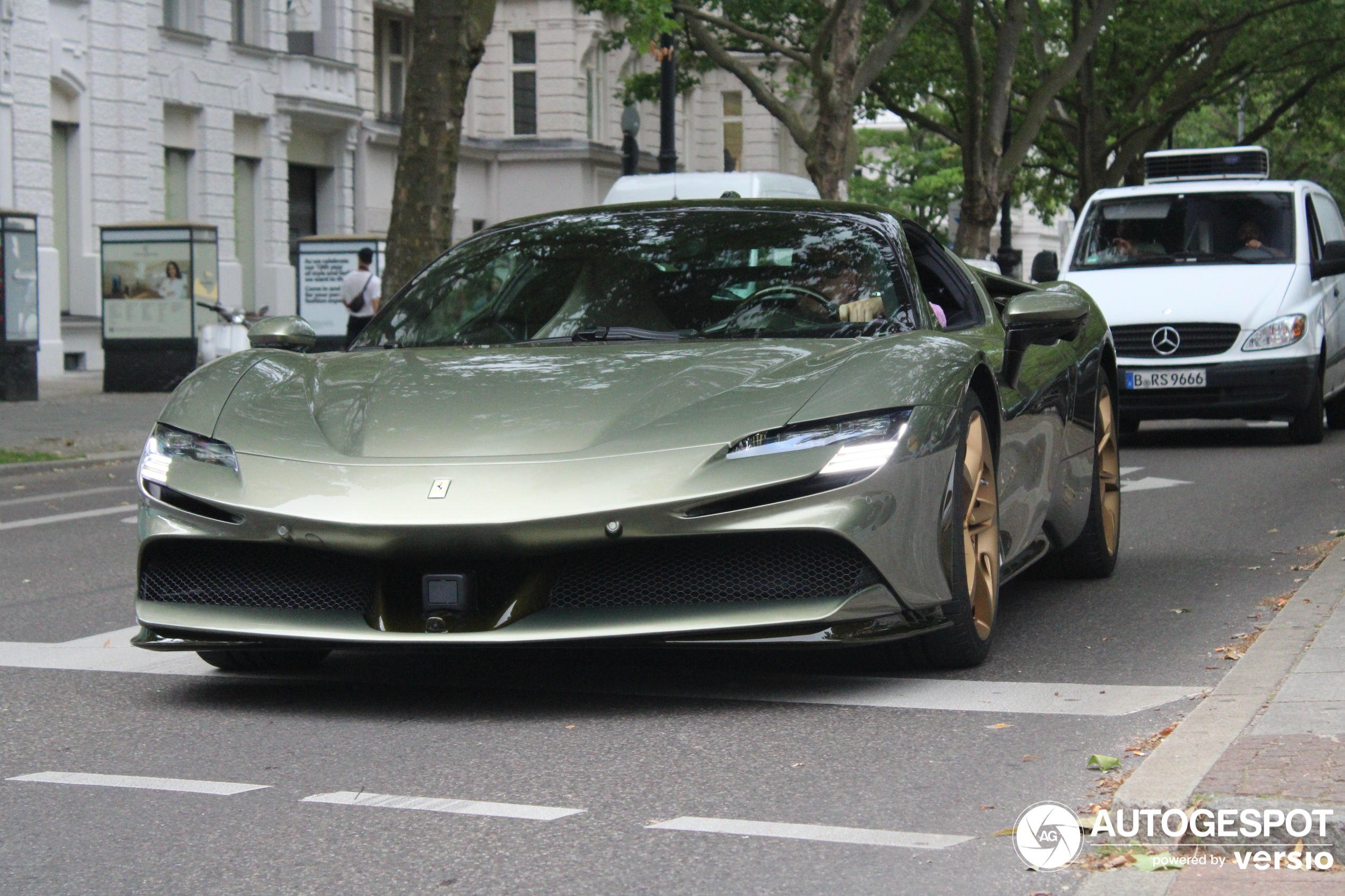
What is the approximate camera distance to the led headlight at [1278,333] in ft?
46.6

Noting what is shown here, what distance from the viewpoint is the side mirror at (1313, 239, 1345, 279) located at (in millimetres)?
14484

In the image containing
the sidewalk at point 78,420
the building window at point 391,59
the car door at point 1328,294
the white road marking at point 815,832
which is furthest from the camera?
the building window at point 391,59

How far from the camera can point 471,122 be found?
44469 millimetres

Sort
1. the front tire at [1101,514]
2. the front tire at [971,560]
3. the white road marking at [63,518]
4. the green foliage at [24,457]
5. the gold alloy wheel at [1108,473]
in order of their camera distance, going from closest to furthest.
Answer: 1. the front tire at [971,560]
2. the front tire at [1101,514]
3. the gold alloy wheel at [1108,473]
4. the white road marking at [63,518]
5. the green foliage at [24,457]

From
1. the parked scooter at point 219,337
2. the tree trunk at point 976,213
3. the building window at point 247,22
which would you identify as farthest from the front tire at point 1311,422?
the building window at point 247,22

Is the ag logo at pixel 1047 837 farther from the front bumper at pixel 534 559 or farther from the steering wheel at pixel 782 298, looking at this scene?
the steering wheel at pixel 782 298

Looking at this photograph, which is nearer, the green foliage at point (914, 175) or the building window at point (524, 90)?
the building window at point (524, 90)

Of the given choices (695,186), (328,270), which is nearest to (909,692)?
(695,186)

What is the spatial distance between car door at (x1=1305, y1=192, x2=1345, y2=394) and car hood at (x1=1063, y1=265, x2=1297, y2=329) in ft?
1.50

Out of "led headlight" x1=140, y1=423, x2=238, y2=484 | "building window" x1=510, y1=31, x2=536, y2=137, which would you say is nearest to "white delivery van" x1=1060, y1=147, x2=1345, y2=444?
"led headlight" x1=140, y1=423, x2=238, y2=484

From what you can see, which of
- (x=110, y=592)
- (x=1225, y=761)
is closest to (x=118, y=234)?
(x=110, y=592)

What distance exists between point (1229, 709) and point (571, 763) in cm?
154

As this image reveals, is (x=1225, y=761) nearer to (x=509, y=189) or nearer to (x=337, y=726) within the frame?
(x=337, y=726)

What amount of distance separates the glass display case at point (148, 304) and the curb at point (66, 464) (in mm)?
8404
